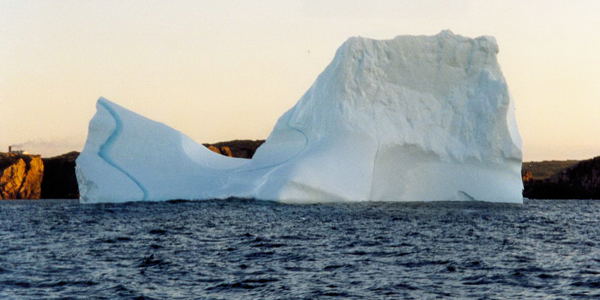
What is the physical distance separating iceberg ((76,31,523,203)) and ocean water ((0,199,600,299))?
6.45m

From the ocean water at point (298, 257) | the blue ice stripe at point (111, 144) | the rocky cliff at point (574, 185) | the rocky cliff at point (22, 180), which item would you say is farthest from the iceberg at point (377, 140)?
the rocky cliff at point (22, 180)

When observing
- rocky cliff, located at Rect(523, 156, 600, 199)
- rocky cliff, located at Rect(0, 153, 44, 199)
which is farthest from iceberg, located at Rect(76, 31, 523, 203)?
rocky cliff, located at Rect(0, 153, 44, 199)

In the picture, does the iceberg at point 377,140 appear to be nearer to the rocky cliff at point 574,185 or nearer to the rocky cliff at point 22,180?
the rocky cliff at point 574,185

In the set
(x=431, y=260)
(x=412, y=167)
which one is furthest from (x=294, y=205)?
(x=431, y=260)

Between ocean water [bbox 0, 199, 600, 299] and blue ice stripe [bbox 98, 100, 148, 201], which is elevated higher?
blue ice stripe [bbox 98, 100, 148, 201]

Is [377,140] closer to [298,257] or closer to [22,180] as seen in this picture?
[298,257]

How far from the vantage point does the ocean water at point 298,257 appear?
28.9ft

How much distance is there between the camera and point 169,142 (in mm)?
27531

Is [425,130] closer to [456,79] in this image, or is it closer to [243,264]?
[456,79]

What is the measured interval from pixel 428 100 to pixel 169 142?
959cm

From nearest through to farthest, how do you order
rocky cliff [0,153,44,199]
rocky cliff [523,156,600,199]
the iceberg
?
the iceberg < rocky cliff [523,156,600,199] < rocky cliff [0,153,44,199]

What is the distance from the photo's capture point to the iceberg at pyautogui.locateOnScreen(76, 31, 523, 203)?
26203 mm

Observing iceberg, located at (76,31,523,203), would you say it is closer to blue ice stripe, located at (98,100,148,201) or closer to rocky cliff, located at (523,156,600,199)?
blue ice stripe, located at (98,100,148,201)

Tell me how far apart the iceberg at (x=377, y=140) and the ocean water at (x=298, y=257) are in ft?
21.1
